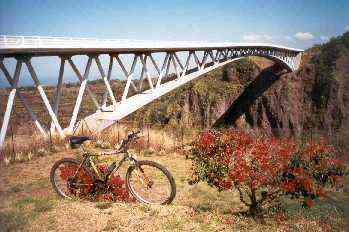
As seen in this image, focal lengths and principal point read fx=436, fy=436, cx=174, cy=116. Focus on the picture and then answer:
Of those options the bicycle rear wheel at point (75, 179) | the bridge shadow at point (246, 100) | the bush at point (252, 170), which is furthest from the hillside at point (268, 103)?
the bicycle rear wheel at point (75, 179)

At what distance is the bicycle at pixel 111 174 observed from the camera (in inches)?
360

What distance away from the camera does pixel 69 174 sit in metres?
10.1

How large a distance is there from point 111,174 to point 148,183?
1.29 metres

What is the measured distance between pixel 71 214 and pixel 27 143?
10.5 m

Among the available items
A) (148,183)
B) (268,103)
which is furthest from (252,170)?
(268,103)

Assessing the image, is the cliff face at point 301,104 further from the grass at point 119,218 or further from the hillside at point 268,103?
the grass at point 119,218

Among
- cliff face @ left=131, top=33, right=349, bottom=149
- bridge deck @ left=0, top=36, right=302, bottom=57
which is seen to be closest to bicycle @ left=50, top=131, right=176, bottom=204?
bridge deck @ left=0, top=36, right=302, bottom=57

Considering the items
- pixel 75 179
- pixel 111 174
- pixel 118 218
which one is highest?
pixel 111 174

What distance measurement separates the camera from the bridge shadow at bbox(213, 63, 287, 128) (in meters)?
58.8

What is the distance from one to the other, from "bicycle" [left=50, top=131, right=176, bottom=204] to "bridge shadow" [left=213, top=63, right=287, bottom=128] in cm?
4733

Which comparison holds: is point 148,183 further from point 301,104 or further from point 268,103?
point 301,104

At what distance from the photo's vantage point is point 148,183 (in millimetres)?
9211

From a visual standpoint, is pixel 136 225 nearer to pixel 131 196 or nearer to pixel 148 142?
pixel 131 196

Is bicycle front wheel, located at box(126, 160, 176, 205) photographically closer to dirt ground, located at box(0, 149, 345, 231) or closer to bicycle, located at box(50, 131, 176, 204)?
bicycle, located at box(50, 131, 176, 204)
